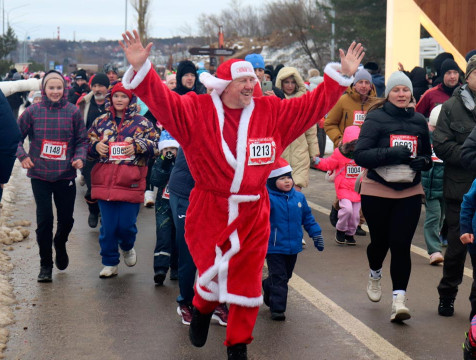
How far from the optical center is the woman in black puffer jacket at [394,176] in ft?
21.5

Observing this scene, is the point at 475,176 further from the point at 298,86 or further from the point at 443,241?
the point at 298,86

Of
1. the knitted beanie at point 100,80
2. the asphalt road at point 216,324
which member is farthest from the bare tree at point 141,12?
the asphalt road at point 216,324

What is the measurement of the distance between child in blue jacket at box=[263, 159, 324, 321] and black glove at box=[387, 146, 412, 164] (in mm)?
807

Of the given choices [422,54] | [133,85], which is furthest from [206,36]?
[133,85]

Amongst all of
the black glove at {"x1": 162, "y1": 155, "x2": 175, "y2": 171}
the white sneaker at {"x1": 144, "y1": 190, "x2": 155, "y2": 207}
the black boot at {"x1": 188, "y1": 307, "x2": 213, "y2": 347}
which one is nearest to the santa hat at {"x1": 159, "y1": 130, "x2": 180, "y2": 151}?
the black glove at {"x1": 162, "y1": 155, "x2": 175, "y2": 171}

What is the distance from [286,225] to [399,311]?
111cm

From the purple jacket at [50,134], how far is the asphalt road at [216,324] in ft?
3.36

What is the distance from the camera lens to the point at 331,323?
648cm

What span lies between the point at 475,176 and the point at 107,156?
332 cm

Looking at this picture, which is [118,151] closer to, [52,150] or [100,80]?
[52,150]

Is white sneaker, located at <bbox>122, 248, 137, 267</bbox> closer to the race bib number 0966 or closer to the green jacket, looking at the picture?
the race bib number 0966

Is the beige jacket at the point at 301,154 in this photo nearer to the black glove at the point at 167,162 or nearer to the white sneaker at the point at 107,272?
the black glove at the point at 167,162

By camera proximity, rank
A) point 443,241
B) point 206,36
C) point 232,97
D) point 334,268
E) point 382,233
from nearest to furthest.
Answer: point 232,97, point 382,233, point 334,268, point 443,241, point 206,36

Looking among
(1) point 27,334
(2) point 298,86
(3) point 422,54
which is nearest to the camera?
(1) point 27,334
